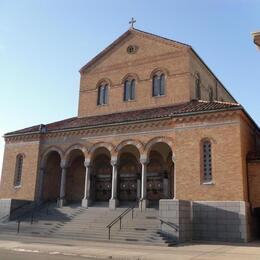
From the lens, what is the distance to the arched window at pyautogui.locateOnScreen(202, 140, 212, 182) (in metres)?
21.8

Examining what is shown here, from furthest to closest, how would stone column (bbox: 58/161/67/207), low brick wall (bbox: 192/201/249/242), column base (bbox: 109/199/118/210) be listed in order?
stone column (bbox: 58/161/67/207), column base (bbox: 109/199/118/210), low brick wall (bbox: 192/201/249/242)

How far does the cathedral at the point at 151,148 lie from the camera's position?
68.5ft

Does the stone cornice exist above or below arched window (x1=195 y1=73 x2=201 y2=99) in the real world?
below

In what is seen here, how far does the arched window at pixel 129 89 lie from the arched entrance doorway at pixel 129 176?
486 centimetres

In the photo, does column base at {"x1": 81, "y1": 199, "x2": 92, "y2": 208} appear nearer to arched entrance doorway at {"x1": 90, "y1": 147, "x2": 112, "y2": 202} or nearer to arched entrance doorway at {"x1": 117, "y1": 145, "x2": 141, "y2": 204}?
arched entrance doorway at {"x1": 90, "y1": 147, "x2": 112, "y2": 202}

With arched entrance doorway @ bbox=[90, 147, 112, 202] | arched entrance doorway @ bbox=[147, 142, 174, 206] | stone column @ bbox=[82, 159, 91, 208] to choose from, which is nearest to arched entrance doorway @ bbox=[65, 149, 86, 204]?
arched entrance doorway @ bbox=[90, 147, 112, 202]

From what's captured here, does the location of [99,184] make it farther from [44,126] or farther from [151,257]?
[151,257]

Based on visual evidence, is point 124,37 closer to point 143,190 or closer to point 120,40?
point 120,40

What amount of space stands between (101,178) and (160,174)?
4988mm

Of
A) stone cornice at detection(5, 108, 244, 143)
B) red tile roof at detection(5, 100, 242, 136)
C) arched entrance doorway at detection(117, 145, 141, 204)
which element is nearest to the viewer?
stone cornice at detection(5, 108, 244, 143)

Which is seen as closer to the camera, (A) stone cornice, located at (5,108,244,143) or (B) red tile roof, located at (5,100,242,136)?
(A) stone cornice, located at (5,108,244,143)

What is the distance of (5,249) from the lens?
50.7ft

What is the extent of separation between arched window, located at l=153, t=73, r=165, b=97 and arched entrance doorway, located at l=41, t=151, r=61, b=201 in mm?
9522

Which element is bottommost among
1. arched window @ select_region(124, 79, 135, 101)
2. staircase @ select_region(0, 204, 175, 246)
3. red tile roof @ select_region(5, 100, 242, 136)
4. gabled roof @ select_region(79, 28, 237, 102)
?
staircase @ select_region(0, 204, 175, 246)
